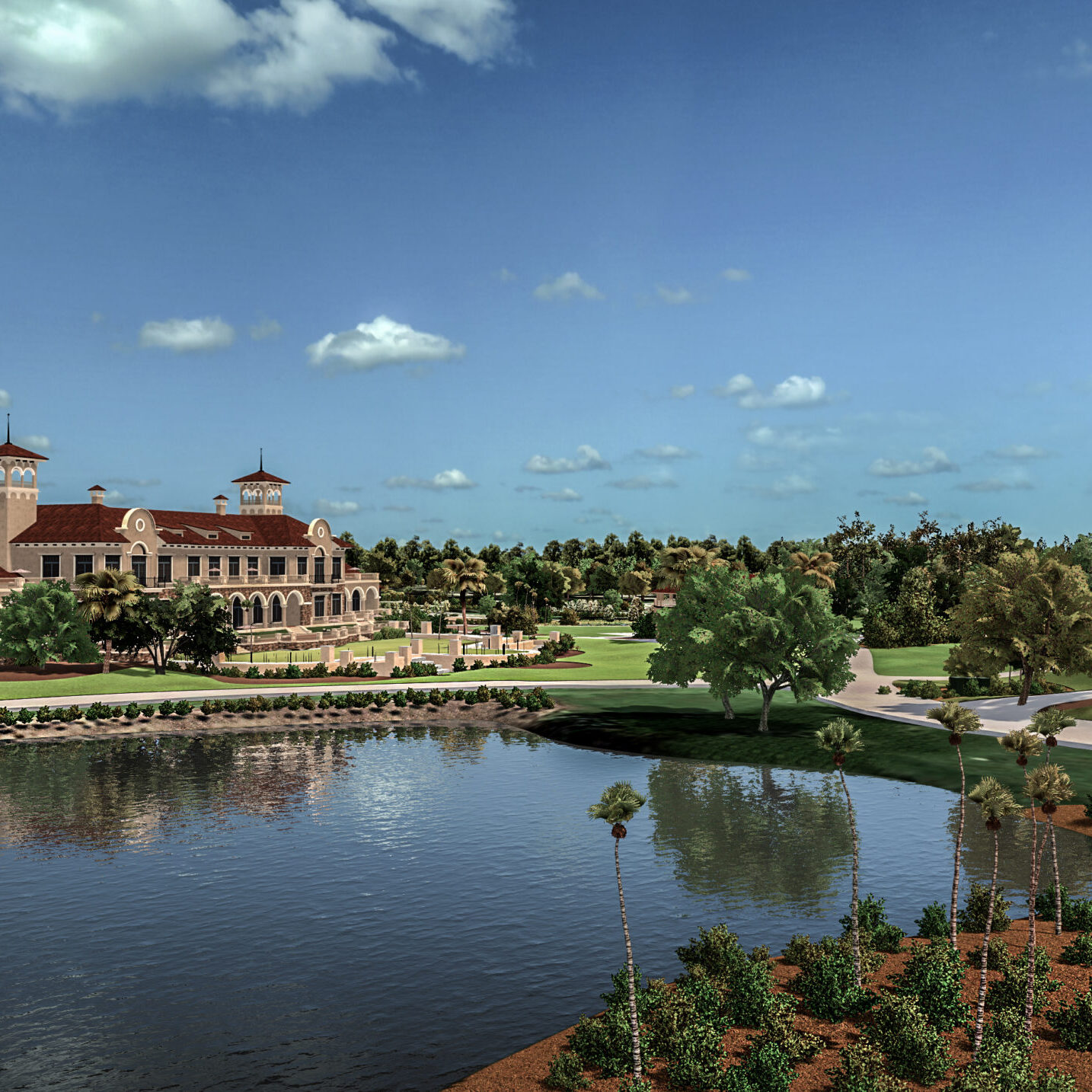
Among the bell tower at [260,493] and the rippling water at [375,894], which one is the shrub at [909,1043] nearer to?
the rippling water at [375,894]

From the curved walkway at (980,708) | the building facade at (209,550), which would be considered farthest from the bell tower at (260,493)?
the curved walkway at (980,708)

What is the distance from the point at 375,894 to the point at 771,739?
1071 inches

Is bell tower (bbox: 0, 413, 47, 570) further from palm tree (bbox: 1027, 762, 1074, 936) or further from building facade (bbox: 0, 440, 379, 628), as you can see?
palm tree (bbox: 1027, 762, 1074, 936)

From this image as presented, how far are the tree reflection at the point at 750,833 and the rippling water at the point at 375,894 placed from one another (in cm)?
14

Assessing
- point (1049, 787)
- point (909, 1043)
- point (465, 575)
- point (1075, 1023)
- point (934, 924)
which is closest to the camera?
point (909, 1043)

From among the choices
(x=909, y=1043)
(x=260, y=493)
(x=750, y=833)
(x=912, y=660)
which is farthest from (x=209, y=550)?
(x=909, y=1043)

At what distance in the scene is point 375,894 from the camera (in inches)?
1203

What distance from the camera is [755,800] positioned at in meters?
41.9

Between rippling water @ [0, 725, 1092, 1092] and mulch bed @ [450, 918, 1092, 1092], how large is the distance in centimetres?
121

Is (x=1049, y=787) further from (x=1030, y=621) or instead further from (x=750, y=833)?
(x=1030, y=621)

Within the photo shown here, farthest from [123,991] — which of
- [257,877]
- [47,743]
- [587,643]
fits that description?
[587,643]

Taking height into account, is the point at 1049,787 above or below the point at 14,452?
below

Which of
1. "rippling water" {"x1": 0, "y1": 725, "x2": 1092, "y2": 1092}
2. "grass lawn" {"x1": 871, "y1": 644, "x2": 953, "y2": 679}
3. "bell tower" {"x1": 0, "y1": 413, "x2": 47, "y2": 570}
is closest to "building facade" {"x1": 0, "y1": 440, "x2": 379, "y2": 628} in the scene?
"bell tower" {"x1": 0, "y1": 413, "x2": 47, "y2": 570}

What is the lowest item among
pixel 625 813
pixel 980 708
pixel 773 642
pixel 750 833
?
pixel 750 833
